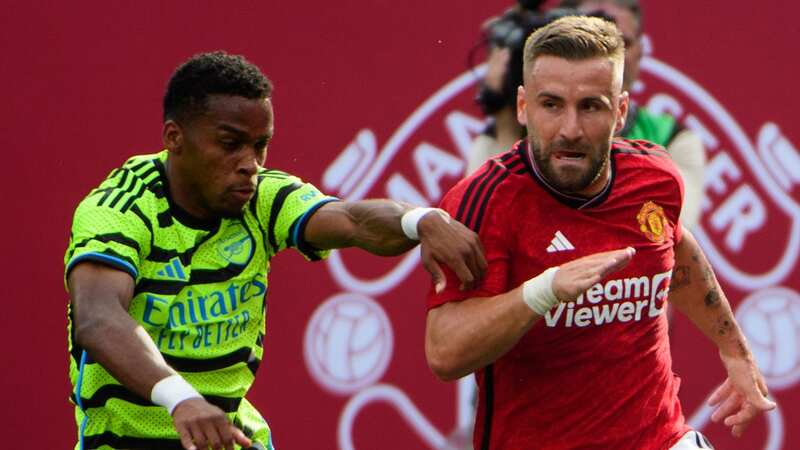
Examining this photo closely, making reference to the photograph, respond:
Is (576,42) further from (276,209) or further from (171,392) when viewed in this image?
(171,392)

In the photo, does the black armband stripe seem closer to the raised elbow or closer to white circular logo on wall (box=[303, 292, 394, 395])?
the raised elbow

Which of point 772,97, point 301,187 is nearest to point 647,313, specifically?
point 301,187

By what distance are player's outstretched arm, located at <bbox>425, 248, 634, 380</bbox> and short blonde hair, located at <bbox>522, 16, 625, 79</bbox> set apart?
590 millimetres

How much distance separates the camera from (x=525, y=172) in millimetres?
4191

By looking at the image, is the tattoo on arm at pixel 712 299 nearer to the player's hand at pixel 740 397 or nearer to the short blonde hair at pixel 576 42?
the player's hand at pixel 740 397

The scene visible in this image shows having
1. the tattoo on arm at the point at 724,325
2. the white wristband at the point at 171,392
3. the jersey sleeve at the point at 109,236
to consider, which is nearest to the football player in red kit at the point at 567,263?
the tattoo on arm at the point at 724,325

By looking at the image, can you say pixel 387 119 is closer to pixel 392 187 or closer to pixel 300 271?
pixel 392 187

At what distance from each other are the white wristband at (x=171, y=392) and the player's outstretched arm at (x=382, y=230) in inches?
28.3

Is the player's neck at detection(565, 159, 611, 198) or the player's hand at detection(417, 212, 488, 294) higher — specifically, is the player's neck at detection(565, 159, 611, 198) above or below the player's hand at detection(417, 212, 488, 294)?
above

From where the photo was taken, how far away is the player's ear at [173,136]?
14.8 feet

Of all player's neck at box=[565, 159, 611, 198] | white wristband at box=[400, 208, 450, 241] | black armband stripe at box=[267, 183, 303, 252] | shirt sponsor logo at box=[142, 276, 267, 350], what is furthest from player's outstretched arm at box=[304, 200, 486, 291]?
player's neck at box=[565, 159, 611, 198]

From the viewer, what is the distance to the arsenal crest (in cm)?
432

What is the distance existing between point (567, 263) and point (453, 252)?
30 cm

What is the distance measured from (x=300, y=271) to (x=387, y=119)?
793mm
